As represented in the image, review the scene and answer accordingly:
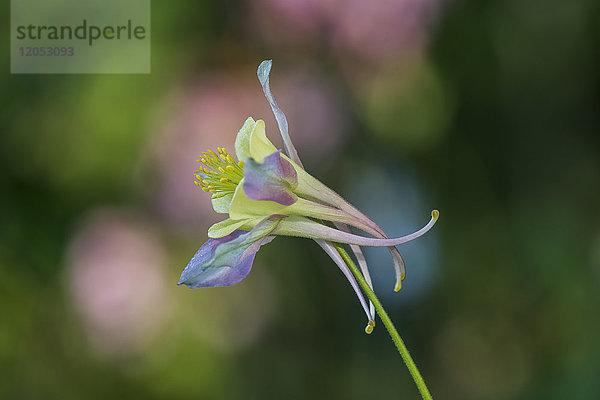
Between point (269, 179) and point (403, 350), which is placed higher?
point (269, 179)

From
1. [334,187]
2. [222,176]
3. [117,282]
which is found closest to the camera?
[222,176]

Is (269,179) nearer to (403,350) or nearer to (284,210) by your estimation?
(284,210)

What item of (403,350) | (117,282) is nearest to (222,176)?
(403,350)

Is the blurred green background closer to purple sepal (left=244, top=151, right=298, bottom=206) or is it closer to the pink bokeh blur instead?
the pink bokeh blur

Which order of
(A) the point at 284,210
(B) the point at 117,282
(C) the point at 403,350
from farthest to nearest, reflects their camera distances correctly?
(B) the point at 117,282
(A) the point at 284,210
(C) the point at 403,350

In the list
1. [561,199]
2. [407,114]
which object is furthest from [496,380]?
[407,114]

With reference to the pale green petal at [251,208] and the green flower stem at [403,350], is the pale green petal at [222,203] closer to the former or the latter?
the pale green petal at [251,208]

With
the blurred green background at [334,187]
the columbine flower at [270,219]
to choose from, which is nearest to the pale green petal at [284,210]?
the columbine flower at [270,219]

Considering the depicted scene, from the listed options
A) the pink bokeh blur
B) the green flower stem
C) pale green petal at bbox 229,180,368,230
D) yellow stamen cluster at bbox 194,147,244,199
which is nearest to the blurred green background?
the pink bokeh blur
